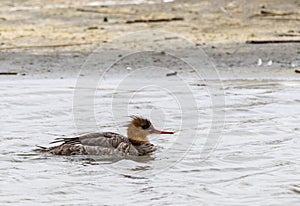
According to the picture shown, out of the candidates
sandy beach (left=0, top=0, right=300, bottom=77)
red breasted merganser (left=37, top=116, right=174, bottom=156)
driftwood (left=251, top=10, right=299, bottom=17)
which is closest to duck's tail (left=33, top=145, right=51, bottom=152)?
red breasted merganser (left=37, top=116, right=174, bottom=156)

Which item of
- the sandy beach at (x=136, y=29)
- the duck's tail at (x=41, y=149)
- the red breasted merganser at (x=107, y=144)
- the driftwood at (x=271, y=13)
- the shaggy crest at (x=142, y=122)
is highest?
the driftwood at (x=271, y=13)

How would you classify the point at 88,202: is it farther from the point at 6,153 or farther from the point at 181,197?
the point at 6,153

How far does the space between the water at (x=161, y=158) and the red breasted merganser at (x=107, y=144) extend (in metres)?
0.10

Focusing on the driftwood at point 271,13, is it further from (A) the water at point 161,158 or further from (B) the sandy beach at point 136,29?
(A) the water at point 161,158

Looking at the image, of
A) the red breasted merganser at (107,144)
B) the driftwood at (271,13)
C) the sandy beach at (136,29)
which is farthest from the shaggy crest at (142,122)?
the driftwood at (271,13)

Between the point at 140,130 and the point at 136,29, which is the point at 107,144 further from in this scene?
the point at 136,29

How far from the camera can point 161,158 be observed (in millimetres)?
9883

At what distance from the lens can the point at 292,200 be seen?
26.9 feet

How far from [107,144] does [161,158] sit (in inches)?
23.6

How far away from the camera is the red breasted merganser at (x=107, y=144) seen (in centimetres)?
993

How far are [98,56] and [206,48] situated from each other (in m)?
1.89

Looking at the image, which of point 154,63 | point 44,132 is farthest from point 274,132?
point 154,63

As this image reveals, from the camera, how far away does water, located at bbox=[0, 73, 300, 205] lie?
8.31 meters

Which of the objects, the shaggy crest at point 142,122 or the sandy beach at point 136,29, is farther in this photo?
the sandy beach at point 136,29
